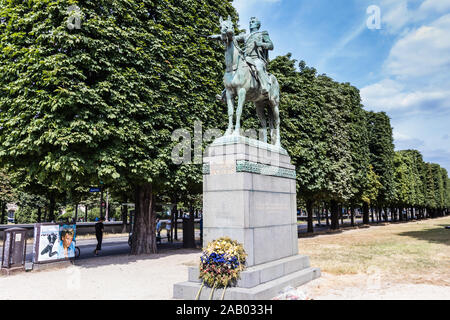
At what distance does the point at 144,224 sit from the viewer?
1708 cm

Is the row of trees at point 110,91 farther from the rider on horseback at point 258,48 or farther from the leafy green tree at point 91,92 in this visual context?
the rider on horseback at point 258,48

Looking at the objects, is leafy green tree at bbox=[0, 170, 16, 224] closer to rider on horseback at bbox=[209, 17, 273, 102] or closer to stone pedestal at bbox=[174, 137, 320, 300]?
rider on horseback at bbox=[209, 17, 273, 102]

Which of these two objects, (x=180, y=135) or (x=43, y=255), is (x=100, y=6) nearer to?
(x=180, y=135)

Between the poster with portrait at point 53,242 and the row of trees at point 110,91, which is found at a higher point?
the row of trees at point 110,91

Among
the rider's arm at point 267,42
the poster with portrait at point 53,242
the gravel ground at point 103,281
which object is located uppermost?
the rider's arm at point 267,42

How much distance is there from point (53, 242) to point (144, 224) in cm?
463

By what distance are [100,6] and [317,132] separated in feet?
60.3

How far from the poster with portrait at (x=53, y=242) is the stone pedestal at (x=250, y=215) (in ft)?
26.2

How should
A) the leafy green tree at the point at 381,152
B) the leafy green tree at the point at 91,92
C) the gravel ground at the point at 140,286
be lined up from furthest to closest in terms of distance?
the leafy green tree at the point at 381,152
the leafy green tree at the point at 91,92
the gravel ground at the point at 140,286

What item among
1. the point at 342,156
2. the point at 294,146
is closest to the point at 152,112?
the point at 294,146

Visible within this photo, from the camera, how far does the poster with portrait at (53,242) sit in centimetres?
1298

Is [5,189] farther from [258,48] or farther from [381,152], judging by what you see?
[381,152]

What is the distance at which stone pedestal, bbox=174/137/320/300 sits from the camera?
7857 millimetres

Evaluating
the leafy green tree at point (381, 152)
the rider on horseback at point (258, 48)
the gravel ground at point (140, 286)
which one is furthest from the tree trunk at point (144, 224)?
the leafy green tree at point (381, 152)
